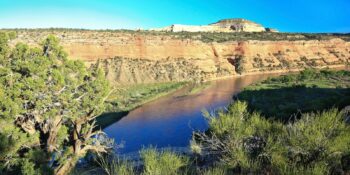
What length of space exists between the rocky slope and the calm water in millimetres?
18021

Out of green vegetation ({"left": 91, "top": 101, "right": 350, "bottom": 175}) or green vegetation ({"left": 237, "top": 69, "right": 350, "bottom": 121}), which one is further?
green vegetation ({"left": 237, "top": 69, "right": 350, "bottom": 121})

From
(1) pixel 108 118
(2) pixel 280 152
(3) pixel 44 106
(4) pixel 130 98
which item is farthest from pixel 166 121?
(2) pixel 280 152

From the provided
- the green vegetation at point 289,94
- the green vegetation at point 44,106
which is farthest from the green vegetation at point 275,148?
the green vegetation at point 289,94

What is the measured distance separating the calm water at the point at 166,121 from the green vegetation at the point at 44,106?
25.8 feet

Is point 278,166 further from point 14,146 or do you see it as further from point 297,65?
point 297,65

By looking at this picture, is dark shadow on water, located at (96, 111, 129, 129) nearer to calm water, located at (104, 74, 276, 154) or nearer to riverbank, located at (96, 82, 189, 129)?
riverbank, located at (96, 82, 189, 129)

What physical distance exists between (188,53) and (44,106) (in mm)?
81194

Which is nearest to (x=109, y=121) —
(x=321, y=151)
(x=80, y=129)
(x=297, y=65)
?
(x=80, y=129)

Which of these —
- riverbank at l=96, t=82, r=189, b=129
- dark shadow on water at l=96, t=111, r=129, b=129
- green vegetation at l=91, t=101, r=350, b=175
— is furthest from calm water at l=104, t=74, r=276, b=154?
green vegetation at l=91, t=101, r=350, b=175

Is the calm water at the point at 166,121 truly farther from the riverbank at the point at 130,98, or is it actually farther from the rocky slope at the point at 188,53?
the rocky slope at the point at 188,53

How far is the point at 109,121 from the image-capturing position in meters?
50.8

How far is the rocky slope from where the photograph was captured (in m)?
86.8

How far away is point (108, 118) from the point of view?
172 ft

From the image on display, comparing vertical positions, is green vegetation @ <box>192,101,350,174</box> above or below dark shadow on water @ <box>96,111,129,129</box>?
above
